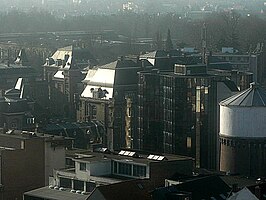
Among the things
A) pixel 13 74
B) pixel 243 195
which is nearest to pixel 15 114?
pixel 13 74

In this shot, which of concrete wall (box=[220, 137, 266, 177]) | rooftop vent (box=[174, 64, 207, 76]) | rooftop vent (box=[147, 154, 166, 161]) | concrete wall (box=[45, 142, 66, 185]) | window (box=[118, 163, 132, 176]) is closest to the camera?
window (box=[118, 163, 132, 176])

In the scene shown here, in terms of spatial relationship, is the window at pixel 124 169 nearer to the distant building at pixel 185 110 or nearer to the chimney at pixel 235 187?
the chimney at pixel 235 187

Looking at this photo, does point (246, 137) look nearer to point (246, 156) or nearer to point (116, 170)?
point (246, 156)

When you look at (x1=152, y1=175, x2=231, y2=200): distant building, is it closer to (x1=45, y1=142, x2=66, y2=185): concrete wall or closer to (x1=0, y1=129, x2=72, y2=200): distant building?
(x1=45, y1=142, x2=66, y2=185): concrete wall

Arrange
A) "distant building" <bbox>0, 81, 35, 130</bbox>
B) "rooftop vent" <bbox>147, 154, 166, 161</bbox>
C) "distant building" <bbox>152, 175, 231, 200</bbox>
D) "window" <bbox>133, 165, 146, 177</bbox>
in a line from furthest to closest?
"distant building" <bbox>0, 81, 35, 130</bbox> → "rooftop vent" <bbox>147, 154, 166, 161</bbox> → "window" <bbox>133, 165, 146, 177</bbox> → "distant building" <bbox>152, 175, 231, 200</bbox>

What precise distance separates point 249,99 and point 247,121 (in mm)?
1022

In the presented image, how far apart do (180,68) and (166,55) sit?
520 inches

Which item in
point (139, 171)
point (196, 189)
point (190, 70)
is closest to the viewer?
point (196, 189)

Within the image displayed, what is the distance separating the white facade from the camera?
47500 mm

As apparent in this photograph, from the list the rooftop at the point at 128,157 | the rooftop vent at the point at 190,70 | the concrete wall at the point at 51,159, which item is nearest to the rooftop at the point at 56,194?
the rooftop at the point at 128,157

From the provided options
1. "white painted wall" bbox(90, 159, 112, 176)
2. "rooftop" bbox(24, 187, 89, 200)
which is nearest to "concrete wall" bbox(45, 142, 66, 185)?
"white painted wall" bbox(90, 159, 112, 176)

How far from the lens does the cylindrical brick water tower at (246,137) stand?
4750cm

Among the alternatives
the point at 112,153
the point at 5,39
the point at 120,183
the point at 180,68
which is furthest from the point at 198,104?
the point at 5,39

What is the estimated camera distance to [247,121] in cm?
4762
